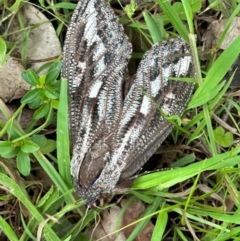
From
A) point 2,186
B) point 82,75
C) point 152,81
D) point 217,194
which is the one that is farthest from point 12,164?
point 217,194

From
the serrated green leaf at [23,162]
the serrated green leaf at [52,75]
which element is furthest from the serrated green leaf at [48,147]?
the serrated green leaf at [52,75]

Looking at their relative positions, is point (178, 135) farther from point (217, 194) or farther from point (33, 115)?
point (33, 115)

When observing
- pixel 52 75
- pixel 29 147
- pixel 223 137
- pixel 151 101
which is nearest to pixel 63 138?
pixel 29 147

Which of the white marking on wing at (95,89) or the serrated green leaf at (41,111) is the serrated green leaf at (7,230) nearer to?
the serrated green leaf at (41,111)

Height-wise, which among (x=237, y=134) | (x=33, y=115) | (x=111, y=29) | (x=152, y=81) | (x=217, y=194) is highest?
(x=111, y=29)

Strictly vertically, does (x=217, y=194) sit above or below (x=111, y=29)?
below

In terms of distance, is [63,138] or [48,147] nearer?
[63,138]

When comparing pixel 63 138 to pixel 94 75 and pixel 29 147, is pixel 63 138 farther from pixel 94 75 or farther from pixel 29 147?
pixel 94 75

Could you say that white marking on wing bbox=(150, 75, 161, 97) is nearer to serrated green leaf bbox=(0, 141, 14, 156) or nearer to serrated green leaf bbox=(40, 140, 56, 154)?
serrated green leaf bbox=(40, 140, 56, 154)
